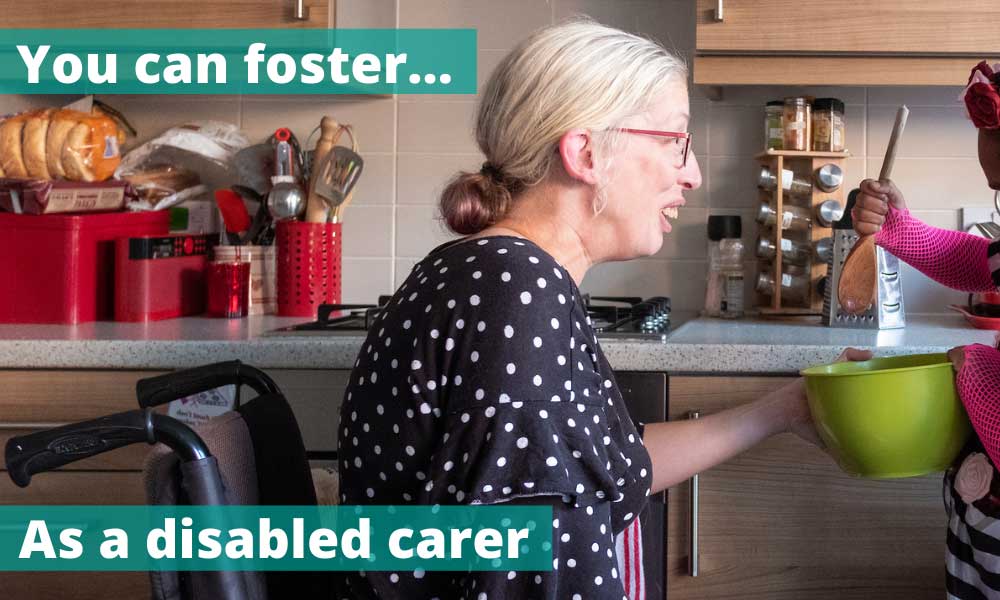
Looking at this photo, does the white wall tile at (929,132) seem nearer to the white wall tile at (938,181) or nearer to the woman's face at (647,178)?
the white wall tile at (938,181)

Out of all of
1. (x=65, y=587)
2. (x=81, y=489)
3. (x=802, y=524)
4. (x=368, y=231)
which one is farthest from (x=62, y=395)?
(x=802, y=524)

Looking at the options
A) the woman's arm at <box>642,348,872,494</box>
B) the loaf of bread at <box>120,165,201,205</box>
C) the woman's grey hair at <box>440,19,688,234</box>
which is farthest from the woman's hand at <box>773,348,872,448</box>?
the loaf of bread at <box>120,165,201,205</box>

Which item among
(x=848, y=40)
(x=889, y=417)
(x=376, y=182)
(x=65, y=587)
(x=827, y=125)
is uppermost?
(x=848, y=40)

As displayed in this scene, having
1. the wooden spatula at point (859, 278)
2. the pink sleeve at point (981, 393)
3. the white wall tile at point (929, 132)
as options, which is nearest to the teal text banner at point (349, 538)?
the pink sleeve at point (981, 393)

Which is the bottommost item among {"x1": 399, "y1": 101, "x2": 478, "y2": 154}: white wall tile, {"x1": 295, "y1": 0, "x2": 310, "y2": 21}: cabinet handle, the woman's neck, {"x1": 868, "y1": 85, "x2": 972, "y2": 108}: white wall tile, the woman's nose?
the woman's neck

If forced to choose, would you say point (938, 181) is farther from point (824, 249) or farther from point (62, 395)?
→ point (62, 395)

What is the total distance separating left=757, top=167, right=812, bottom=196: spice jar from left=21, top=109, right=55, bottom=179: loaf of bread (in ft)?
4.43

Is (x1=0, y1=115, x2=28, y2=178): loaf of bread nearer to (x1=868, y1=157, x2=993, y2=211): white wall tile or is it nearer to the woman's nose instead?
the woman's nose

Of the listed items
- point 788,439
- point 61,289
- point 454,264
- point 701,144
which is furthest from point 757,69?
point 61,289

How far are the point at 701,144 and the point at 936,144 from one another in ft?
1.50

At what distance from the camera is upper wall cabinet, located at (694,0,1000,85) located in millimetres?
1803

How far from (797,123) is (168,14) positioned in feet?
3.89

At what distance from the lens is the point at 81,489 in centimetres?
164

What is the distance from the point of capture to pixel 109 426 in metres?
0.89
